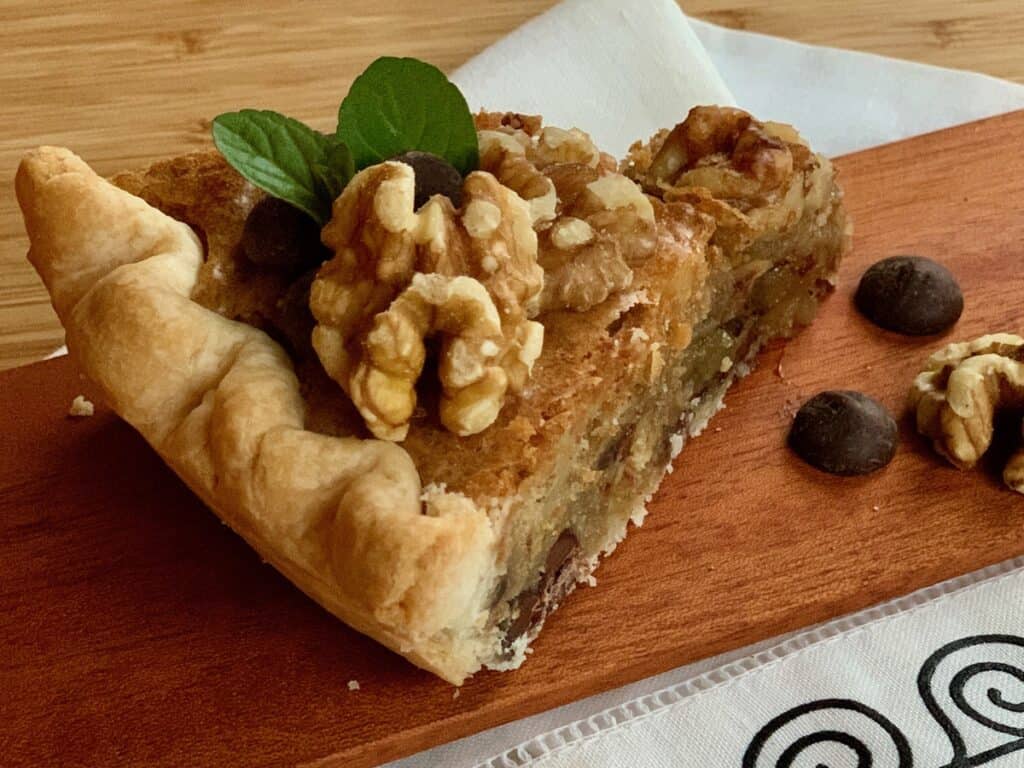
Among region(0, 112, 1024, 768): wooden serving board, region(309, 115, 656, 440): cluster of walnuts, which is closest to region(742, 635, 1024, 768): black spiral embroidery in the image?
region(0, 112, 1024, 768): wooden serving board

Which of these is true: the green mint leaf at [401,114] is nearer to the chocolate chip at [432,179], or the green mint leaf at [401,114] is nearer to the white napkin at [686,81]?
the chocolate chip at [432,179]

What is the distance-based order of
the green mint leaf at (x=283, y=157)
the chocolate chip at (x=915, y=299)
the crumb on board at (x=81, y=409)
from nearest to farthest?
the green mint leaf at (x=283, y=157)
the crumb on board at (x=81, y=409)
the chocolate chip at (x=915, y=299)

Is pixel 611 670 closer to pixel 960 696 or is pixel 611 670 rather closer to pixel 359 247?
pixel 960 696

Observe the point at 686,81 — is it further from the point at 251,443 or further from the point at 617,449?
the point at 251,443

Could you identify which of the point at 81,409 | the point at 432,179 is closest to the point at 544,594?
the point at 432,179

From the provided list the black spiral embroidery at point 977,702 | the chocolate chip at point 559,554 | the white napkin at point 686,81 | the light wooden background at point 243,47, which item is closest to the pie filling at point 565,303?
the chocolate chip at point 559,554

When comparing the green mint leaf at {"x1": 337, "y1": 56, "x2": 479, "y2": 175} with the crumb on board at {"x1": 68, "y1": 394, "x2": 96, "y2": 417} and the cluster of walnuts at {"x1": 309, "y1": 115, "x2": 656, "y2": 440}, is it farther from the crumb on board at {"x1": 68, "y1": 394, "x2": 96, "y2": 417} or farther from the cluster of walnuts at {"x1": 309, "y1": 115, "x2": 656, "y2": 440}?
the crumb on board at {"x1": 68, "y1": 394, "x2": 96, "y2": 417}

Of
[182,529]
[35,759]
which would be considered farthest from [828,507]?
[35,759]
